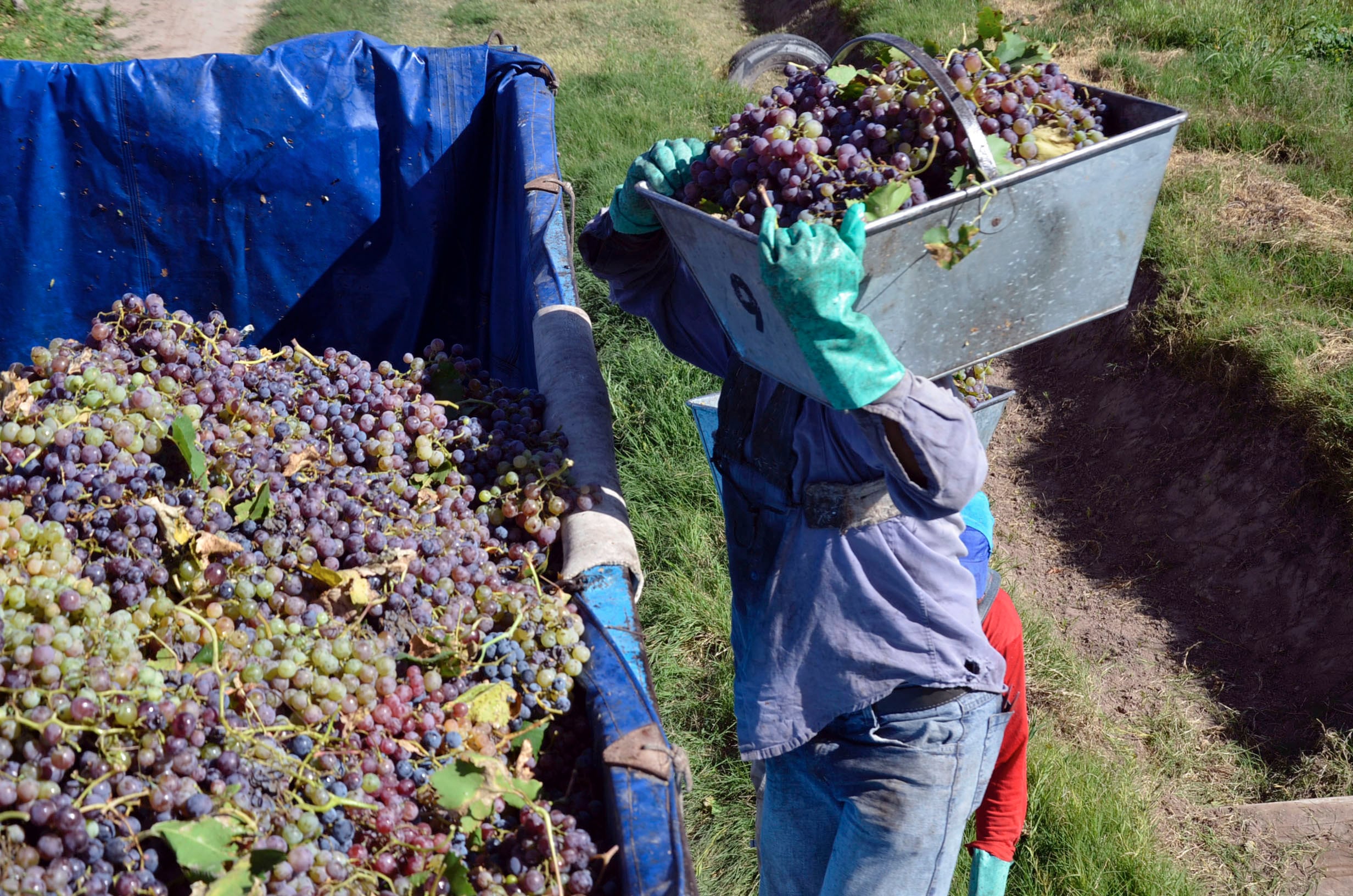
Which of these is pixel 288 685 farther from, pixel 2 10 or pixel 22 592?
pixel 2 10

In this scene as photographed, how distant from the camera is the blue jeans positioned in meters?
1.72

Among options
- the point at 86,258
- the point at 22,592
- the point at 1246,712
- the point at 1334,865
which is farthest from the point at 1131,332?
the point at 22,592

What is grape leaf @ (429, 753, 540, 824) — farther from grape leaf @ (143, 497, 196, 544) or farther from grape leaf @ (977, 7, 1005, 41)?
grape leaf @ (977, 7, 1005, 41)

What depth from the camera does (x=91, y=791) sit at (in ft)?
3.47

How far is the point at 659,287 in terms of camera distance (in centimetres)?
213

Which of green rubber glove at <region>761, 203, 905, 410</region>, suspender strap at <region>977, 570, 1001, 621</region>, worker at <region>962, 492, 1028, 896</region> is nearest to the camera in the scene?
green rubber glove at <region>761, 203, 905, 410</region>

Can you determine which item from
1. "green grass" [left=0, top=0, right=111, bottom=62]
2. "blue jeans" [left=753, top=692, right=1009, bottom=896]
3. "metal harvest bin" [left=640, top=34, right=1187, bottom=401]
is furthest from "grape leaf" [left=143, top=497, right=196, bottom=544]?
"green grass" [left=0, top=0, right=111, bottom=62]

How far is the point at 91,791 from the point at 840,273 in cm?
106

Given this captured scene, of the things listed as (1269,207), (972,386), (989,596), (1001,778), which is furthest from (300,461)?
(1269,207)

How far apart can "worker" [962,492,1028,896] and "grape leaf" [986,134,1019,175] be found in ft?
3.13

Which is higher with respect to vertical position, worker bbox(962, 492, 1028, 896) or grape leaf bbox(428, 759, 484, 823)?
grape leaf bbox(428, 759, 484, 823)

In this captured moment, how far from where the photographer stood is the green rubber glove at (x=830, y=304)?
1315mm

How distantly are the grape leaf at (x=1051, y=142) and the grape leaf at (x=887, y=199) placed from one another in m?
0.24

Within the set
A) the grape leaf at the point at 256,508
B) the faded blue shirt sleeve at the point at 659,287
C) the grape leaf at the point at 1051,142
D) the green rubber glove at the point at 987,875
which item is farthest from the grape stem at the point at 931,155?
the green rubber glove at the point at 987,875
